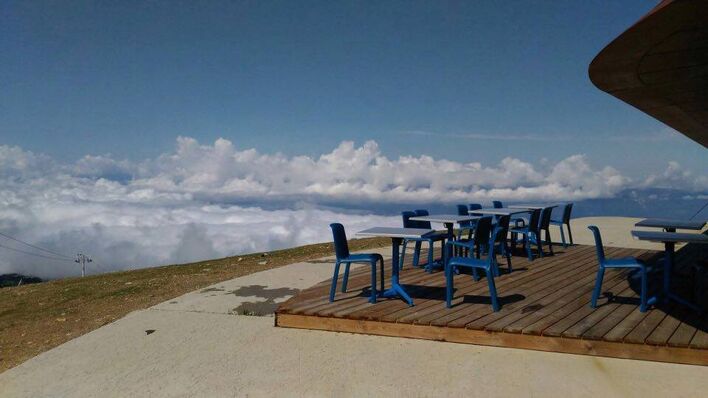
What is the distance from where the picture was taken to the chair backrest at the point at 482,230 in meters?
5.84

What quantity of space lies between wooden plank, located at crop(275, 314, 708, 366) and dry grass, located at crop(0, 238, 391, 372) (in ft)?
9.71

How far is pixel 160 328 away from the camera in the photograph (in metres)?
5.45

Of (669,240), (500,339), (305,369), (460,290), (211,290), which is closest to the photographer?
(305,369)

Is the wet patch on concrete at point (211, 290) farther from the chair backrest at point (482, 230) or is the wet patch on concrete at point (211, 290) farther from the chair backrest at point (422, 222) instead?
the chair backrest at point (482, 230)

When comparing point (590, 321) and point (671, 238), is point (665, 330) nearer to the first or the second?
point (590, 321)

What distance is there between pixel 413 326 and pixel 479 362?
33.2 inches

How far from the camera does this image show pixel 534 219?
808cm

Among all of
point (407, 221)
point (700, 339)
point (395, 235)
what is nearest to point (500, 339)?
point (395, 235)

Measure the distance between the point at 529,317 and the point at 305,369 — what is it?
2.35 m

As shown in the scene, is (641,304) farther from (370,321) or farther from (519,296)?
(370,321)

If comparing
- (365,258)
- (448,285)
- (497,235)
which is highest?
(497,235)

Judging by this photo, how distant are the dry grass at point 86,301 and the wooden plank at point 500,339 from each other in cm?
296

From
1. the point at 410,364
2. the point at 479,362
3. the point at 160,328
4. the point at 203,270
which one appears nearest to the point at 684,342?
the point at 479,362

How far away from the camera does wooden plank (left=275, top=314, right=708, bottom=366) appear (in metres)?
3.96
